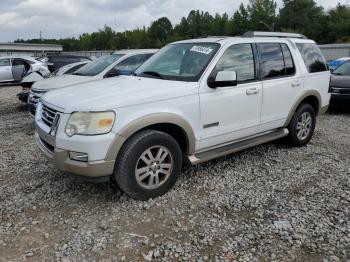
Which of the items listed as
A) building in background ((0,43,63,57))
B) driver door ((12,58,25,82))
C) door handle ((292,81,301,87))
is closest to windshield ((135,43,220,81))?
door handle ((292,81,301,87))

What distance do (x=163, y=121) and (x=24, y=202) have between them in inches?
72.2

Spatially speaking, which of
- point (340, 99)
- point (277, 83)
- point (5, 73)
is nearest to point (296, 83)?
point (277, 83)

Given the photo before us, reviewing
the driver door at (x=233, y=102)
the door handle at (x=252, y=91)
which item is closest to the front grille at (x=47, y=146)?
the driver door at (x=233, y=102)

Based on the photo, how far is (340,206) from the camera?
405 cm

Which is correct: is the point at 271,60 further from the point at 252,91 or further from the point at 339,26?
the point at 339,26

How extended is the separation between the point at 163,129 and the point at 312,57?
3.23 meters

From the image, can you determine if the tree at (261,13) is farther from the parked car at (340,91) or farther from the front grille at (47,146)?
the front grille at (47,146)

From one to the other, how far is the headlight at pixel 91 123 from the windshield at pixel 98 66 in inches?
180

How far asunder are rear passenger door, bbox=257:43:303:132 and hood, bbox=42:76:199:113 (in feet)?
4.39

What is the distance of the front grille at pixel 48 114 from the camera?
160 inches

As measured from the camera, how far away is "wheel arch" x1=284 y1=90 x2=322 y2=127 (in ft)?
18.7

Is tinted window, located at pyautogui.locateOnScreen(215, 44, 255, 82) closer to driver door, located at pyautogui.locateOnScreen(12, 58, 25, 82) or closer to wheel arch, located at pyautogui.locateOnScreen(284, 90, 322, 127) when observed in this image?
wheel arch, located at pyautogui.locateOnScreen(284, 90, 322, 127)

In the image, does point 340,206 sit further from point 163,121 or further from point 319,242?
point 163,121

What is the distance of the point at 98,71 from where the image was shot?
324 inches
